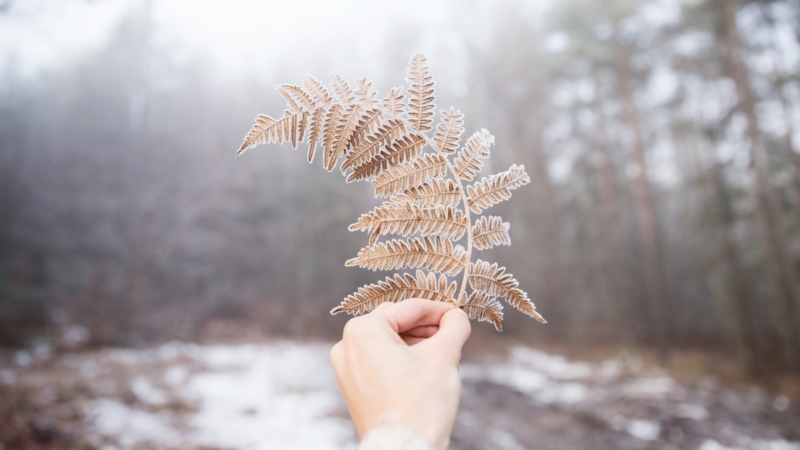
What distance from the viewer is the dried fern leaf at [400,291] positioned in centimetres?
50

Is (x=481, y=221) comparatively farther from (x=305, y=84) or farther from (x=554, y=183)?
(x=554, y=183)

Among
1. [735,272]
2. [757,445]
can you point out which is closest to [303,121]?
[757,445]

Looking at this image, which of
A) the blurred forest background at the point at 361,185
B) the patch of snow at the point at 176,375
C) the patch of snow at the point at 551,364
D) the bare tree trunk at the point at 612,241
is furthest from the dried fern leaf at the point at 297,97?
the bare tree trunk at the point at 612,241

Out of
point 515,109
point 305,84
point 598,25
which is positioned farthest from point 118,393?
point 598,25

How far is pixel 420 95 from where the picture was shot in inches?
20.0

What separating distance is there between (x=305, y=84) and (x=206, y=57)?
24.2 ft

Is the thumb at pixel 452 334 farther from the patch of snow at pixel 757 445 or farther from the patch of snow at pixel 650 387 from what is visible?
the patch of snow at pixel 650 387

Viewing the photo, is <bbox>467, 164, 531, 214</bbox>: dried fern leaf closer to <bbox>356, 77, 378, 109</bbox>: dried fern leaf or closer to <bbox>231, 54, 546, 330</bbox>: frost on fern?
<bbox>231, 54, 546, 330</bbox>: frost on fern

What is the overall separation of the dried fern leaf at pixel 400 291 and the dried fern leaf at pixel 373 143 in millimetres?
151

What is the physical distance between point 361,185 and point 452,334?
4968 mm

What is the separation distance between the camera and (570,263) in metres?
6.61

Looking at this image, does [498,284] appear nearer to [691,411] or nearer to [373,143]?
[373,143]

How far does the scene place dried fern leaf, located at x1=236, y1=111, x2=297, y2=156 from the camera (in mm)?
477

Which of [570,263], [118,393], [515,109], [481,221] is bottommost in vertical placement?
[481,221]
